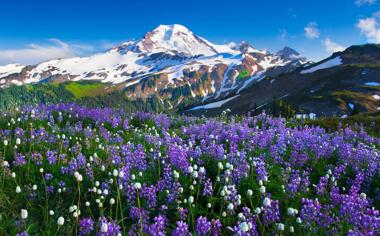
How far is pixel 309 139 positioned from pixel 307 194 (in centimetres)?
334

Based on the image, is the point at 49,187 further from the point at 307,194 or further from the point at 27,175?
the point at 307,194

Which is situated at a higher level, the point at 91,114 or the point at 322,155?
the point at 91,114

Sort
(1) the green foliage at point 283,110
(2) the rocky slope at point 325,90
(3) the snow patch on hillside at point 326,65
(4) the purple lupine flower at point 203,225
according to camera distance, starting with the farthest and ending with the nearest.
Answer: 1. (3) the snow patch on hillside at point 326,65
2. (2) the rocky slope at point 325,90
3. (1) the green foliage at point 283,110
4. (4) the purple lupine flower at point 203,225

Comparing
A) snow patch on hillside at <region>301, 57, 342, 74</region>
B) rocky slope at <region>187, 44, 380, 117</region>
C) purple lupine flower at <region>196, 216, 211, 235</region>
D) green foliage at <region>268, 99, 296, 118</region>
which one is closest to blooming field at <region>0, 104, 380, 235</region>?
purple lupine flower at <region>196, 216, 211, 235</region>

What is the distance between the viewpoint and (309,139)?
938cm

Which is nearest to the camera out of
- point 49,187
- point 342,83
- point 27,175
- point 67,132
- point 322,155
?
point 49,187

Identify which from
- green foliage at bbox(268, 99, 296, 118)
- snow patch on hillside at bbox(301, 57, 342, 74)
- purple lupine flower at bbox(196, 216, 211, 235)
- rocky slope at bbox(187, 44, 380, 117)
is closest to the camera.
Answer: purple lupine flower at bbox(196, 216, 211, 235)

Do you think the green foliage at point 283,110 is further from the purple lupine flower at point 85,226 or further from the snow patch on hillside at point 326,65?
the snow patch on hillside at point 326,65

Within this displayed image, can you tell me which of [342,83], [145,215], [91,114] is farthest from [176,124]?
[342,83]

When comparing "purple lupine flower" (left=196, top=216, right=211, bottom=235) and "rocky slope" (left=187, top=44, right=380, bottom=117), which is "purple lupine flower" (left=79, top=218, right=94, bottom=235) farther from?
"rocky slope" (left=187, top=44, right=380, bottom=117)

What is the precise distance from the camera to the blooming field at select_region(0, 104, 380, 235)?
4707 millimetres

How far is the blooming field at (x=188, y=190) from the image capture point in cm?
471

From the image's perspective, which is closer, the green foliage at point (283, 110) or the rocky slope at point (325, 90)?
the green foliage at point (283, 110)

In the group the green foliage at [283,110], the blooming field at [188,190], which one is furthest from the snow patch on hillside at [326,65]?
the blooming field at [188,190]
